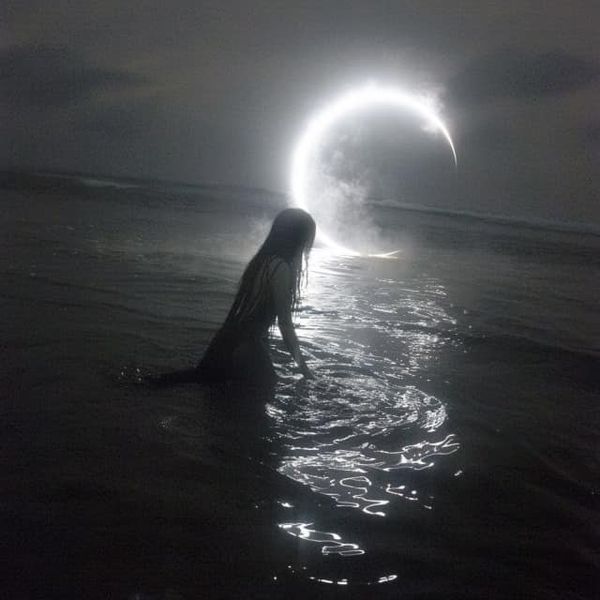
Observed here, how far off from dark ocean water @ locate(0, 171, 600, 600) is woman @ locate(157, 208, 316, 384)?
0.19 m

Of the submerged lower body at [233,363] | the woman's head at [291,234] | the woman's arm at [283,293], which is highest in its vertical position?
the woman's head at [291,234]

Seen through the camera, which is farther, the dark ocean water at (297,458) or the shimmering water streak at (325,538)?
the shimmering water streak at (325,538)

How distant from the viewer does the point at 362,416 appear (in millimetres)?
5090

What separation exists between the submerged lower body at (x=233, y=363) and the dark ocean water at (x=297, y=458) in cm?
12

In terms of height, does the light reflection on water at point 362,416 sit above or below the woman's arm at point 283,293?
below

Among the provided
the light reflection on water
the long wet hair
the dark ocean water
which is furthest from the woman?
the light reflection on water

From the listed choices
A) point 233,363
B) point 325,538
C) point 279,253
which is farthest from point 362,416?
point 325,538

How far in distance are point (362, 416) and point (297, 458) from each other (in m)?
0.97

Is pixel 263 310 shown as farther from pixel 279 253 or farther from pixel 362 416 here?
pixel 362 416

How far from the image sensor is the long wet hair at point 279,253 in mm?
4527

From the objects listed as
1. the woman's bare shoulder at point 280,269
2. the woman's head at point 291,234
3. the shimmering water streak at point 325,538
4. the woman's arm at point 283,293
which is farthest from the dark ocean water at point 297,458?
the woman's head at point 291,234

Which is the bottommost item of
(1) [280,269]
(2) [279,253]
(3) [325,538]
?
(3) [325,538]

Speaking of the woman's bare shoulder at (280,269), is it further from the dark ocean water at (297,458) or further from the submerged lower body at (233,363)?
the dark ocean water at (297,458)

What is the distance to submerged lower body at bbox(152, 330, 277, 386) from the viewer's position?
4977 millimetres
